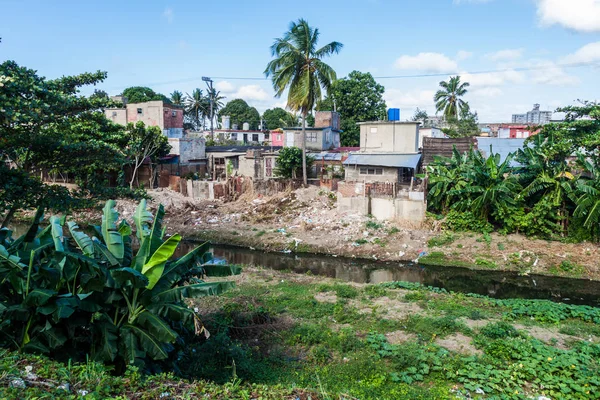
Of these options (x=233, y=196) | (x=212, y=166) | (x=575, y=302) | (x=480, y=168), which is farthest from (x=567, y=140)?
(x=212, y=166)

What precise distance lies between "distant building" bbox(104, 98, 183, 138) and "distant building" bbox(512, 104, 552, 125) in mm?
34539

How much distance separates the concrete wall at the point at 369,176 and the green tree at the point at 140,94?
1329 inches

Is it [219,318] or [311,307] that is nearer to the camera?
[219,318]

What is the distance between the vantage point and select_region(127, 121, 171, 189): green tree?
26.7 metres

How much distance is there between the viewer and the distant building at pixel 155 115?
34938 mm

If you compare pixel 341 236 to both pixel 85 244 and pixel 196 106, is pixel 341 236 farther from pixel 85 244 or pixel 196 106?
pixel 196 106

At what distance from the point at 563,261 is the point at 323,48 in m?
15.9

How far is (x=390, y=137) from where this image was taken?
2673 centimetres

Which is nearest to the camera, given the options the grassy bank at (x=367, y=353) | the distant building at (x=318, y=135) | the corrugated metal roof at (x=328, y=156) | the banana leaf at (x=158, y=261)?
the grassy bank at (x=367, y=353)

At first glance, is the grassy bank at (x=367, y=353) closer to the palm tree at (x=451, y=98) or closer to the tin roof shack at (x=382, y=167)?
the tin roof shack at (x=382, y=167)

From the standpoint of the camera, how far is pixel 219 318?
10.5 meters

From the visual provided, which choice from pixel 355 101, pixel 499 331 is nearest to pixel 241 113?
pixel 355 101

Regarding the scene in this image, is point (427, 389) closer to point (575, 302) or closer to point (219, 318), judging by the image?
point (219, 318)

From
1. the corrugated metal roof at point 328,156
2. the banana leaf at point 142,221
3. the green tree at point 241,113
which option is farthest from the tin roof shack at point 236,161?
the green tree at point 241,113
